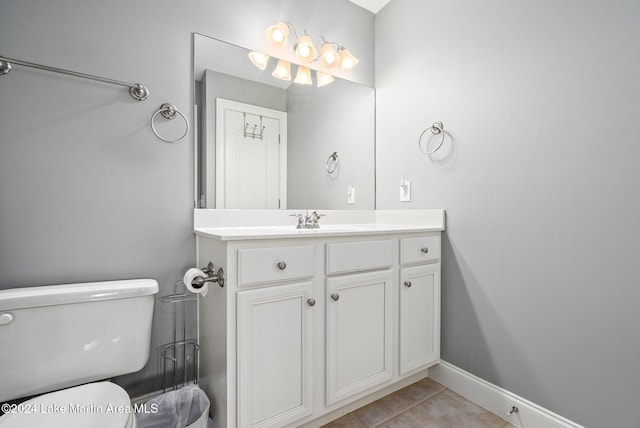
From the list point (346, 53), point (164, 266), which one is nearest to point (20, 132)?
point (164, 266)

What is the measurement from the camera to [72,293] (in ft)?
3.61

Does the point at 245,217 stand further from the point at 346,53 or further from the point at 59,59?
the point at 346,53

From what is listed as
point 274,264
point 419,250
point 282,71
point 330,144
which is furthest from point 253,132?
point 419,250

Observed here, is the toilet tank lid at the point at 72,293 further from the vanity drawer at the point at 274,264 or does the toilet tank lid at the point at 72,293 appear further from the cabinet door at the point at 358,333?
the cabinet door at the point at 358,333

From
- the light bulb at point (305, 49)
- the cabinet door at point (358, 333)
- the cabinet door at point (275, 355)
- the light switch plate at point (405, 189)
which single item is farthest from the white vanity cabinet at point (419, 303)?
the light bulb at point (305, 49)

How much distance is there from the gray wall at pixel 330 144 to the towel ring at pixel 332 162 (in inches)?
0.8

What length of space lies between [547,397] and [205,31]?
2.36 m

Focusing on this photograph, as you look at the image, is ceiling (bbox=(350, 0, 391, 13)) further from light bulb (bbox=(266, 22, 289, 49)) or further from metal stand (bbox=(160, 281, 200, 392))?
metal stand (bbox=(160, 281, 200, 392))

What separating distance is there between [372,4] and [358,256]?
1.84 meters

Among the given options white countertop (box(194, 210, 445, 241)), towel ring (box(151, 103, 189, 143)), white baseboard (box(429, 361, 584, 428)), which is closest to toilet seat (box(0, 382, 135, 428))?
white countertop (box(194, 210, 445, 241))

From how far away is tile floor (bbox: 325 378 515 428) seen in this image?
1379 millimetres

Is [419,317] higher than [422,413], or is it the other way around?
[419,317]

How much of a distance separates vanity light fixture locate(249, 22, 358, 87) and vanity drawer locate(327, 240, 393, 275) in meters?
1.12

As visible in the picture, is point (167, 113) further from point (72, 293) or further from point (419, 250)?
point (419, 250)
